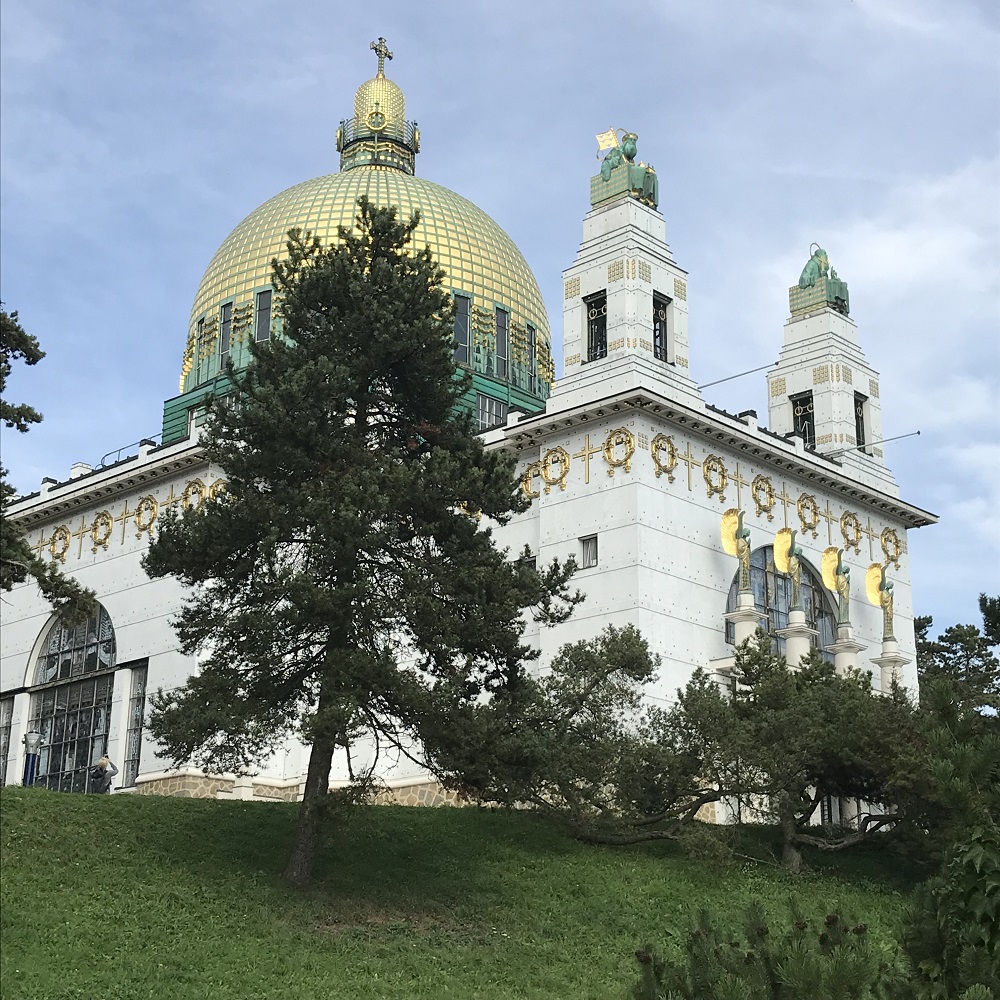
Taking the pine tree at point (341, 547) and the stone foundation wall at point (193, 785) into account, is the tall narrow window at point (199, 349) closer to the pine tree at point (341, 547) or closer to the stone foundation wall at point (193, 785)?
the stone foundation wall at point (193, 785)

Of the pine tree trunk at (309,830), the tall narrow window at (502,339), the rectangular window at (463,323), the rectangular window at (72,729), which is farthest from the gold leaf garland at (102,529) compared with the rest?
the pine tree trunk at (309,830)

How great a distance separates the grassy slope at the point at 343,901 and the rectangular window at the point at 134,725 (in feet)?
38.6

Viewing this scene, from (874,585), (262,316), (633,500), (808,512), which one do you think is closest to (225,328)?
(262,316)

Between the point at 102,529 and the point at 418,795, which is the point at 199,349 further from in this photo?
the point at 418,795

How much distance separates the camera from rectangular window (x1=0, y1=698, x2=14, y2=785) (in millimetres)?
45688

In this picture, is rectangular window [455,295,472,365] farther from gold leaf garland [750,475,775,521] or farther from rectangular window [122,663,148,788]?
rectangular window [122,663,148,788]

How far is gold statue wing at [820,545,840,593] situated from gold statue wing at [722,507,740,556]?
12.3 feet

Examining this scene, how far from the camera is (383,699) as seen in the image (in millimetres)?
26016

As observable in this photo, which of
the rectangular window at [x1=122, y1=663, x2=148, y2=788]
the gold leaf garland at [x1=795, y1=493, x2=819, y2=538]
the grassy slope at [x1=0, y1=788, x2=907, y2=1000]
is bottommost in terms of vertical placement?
the grassy slope at [x1=0, y1=788, x2=907, y2=1000]

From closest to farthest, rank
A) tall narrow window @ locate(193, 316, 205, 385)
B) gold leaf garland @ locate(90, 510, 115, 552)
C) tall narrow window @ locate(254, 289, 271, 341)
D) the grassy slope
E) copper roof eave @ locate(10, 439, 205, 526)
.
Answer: the grassy slope → copper roof eave @ locate(10, 439, 205, 526) → gold leaf garland @ locate(90, 510, 115, 552) → tall narrow window @ locate(254, 289, 271, 341) → tall narrow window @ locate(193, 316, 205, 385)

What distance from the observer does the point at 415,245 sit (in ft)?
162

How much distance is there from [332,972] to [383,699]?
497cm

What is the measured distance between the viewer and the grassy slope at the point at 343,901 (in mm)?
21844

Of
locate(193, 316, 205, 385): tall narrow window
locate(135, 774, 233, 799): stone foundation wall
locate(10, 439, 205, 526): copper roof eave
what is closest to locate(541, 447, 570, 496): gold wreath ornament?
locate(10, 439, 205, 526): copper roof eave
